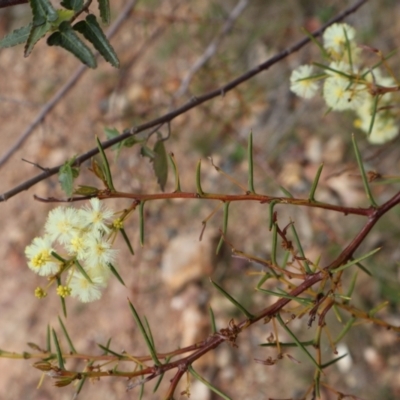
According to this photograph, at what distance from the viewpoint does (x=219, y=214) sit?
1.93 metres

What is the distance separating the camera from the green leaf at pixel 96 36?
23.2 inches

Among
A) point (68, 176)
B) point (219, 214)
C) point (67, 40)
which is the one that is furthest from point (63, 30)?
point (219, 214)

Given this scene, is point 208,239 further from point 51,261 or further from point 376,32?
point 51,261

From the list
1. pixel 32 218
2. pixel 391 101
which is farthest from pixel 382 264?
pixel 32 218

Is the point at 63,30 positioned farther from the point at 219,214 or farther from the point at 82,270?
the point at 219,214

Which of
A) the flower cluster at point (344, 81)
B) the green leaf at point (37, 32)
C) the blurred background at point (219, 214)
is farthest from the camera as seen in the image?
the blurred background at point (219, 214)

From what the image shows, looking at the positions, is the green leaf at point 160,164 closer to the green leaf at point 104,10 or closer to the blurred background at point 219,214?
the green leaf at point 104,10

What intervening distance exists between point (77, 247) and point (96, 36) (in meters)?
0.22

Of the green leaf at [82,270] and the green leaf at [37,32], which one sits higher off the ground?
the green leaf at [37,32]

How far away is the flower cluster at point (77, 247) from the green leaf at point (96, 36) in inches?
6.1

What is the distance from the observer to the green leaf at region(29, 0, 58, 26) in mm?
530

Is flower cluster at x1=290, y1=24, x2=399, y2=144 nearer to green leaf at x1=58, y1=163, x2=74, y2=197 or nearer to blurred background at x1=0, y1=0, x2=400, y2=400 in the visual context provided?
green leaf at x1=58, y1=163, x2=74, y2=197

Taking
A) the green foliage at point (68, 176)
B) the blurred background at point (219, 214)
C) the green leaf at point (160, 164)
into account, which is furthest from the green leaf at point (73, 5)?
the blurred background at point (219, 214)

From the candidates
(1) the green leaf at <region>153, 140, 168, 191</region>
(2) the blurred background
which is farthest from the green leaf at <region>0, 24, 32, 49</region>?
(2) the blurred background
